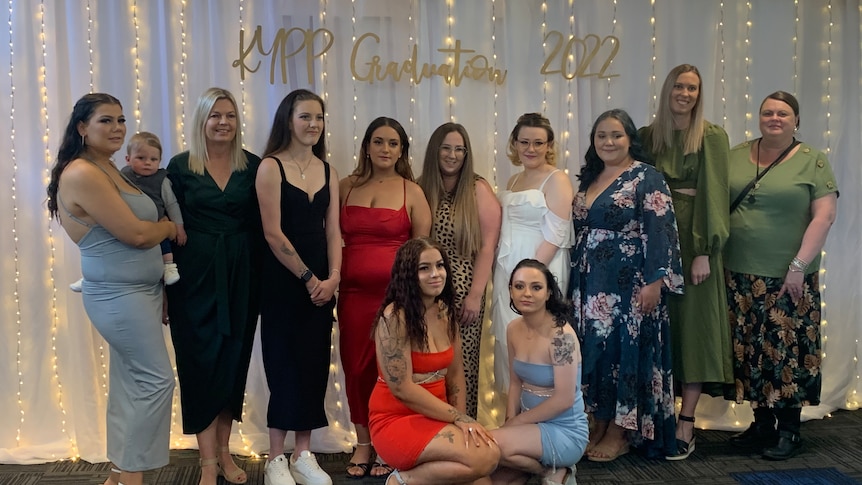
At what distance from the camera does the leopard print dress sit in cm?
305

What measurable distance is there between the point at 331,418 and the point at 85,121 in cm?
182

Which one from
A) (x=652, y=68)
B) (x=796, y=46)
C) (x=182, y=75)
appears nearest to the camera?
(x=182, y=75)

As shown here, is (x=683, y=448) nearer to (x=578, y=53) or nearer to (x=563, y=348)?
(x=563, y=348)

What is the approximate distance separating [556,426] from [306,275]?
3.66 ft

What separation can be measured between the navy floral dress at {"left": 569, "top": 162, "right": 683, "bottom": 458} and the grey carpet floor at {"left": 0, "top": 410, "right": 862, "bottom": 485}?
16cm

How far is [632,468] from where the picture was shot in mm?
3080

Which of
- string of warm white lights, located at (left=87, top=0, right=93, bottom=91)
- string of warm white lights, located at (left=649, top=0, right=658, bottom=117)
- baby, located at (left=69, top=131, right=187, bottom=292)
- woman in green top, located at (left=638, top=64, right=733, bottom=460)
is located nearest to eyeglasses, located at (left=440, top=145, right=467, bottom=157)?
woman in green top, located at (left=638, top=64, right=733, bottom=460)

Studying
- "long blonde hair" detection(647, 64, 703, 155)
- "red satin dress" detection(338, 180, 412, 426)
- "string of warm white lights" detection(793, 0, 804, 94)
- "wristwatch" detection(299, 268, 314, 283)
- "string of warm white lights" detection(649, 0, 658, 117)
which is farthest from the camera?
"string of warm white lights" detection(793, 0, 804, 94)

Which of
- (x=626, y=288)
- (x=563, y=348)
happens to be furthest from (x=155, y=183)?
(x=626, y=288)

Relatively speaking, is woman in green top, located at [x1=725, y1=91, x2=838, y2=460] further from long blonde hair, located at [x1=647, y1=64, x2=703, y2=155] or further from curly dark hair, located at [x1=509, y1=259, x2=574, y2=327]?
curly dark hair, located at [x1=509, y1=259, x2=574, y2=327]

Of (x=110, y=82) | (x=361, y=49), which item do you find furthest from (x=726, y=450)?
(x=110, y=82)

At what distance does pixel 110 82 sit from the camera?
129 inches

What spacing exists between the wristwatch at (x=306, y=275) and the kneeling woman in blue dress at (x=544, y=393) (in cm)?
81

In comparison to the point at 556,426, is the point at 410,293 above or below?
above
